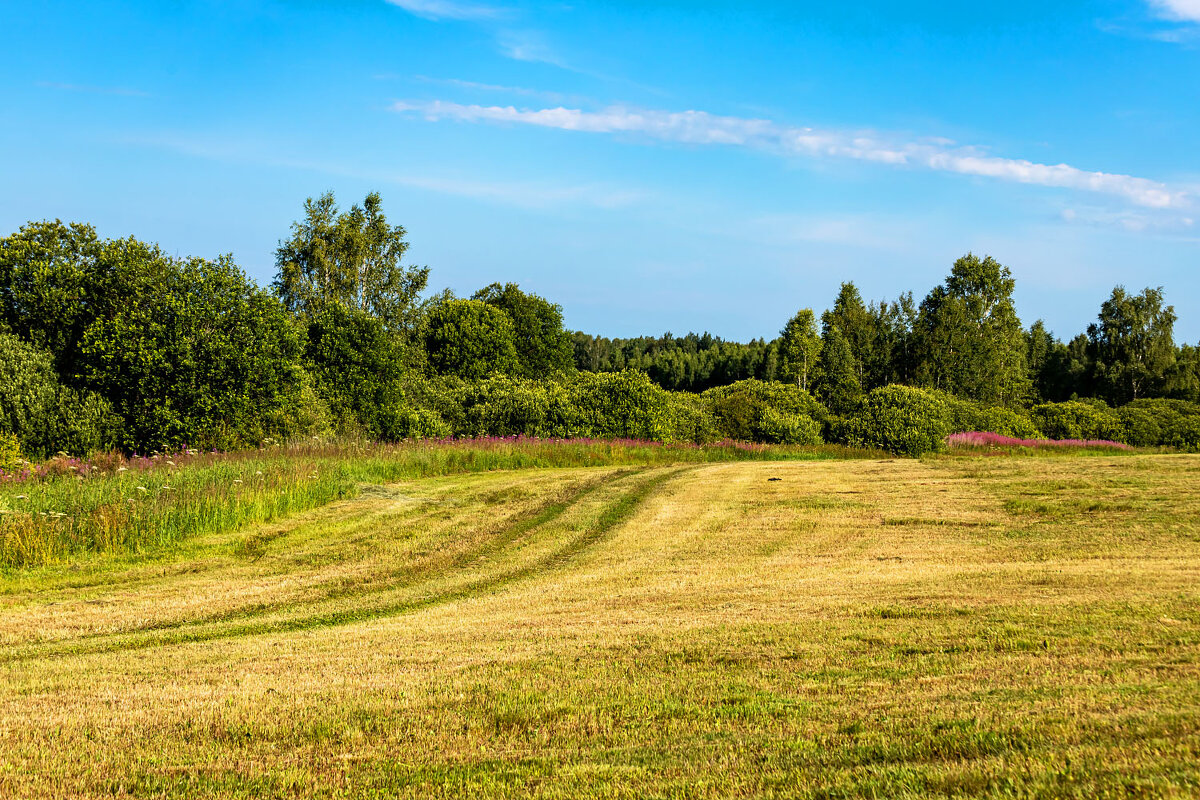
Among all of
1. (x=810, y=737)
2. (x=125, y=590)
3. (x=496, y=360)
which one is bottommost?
(x=125, y=590)

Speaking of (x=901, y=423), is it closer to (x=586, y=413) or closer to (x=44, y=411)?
(x=586, y=413)

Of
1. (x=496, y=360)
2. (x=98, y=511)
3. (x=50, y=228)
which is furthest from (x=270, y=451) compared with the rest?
(x=496, y=360)

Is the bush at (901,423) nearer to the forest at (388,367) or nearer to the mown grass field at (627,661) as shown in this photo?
the forest at (388,367)

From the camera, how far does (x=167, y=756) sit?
5.15 meters

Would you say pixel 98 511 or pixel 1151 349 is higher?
pixel 1151 349

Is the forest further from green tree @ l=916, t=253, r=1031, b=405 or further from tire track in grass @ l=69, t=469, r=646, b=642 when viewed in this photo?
tire track in grass @ l=69, t=469, r=646, b=642

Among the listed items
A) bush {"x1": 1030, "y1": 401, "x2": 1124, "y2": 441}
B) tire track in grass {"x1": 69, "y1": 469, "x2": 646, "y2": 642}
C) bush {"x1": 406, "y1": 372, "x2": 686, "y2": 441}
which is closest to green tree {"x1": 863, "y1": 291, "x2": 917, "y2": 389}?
bush {"x1": 1030, "y1": 401, "x2": 1124, "y2": 441}

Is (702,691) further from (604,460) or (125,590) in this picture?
(604,460)

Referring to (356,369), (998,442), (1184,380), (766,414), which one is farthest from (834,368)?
(356,369)

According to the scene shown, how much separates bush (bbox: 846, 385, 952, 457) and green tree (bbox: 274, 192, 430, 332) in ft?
79.1

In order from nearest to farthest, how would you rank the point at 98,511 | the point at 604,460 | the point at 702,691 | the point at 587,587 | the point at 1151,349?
the point at 702,691 < the point at 587,587 < the point at 98,511 < the point at 604,460 < the point at 1151,349

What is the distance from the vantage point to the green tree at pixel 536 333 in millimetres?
60906

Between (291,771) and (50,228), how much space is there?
Answer: 1227 inches

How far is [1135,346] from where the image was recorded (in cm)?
6219
